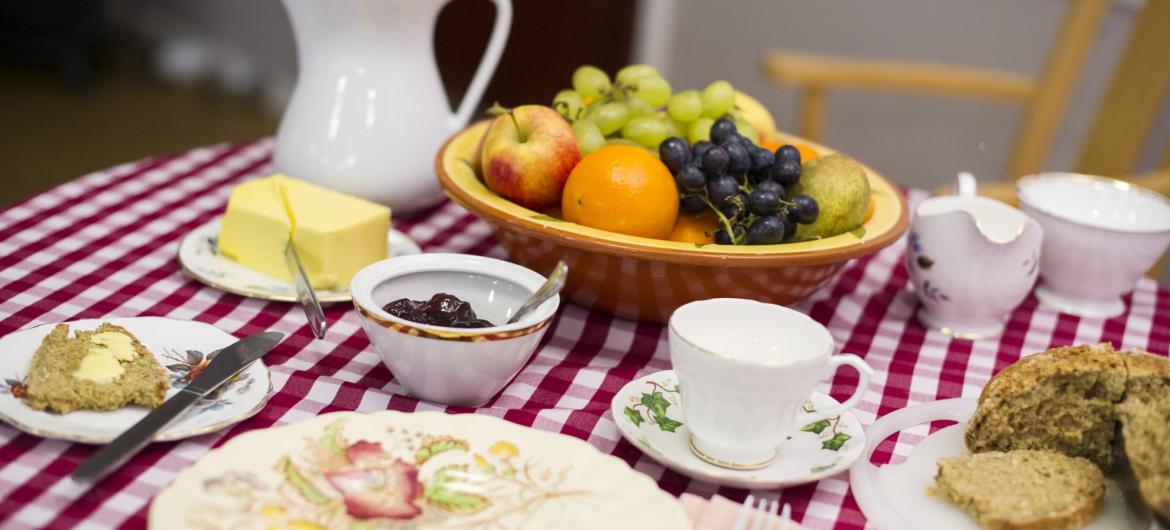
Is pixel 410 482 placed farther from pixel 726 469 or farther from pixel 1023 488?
pixel 1023 488

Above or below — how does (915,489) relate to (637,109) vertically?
below

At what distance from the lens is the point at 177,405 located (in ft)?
2.44

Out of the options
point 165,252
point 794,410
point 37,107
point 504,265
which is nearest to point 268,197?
point 165,252

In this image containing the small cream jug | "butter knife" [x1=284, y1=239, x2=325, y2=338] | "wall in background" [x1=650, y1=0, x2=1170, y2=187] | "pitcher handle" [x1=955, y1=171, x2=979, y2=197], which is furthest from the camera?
"wall in background" [x1=650, y1=0, x2=1170, y2=187]

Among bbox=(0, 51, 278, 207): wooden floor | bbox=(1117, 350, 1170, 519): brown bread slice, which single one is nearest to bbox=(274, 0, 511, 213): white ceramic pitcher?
bbox=(1117, 350, 1170, 519): brown bread slice

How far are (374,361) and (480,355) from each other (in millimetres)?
167

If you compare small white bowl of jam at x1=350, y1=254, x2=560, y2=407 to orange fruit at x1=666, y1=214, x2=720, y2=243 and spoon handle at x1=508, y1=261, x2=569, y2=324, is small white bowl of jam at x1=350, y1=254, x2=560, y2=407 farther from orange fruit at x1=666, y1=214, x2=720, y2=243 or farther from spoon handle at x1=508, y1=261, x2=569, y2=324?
orange fruit at x1=666, y1=214, x2=720, y2=243

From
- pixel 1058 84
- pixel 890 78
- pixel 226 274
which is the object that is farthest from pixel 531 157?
pixel 1058 84

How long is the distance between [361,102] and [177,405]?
1.86 ft

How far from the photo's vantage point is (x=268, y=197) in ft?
3.50

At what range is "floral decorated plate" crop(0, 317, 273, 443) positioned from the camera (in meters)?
0.72

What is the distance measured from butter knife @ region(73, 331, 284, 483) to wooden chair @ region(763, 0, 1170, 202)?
126cm

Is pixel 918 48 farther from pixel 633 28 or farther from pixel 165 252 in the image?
pixel 165 252

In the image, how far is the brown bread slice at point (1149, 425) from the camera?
673 millimetres
